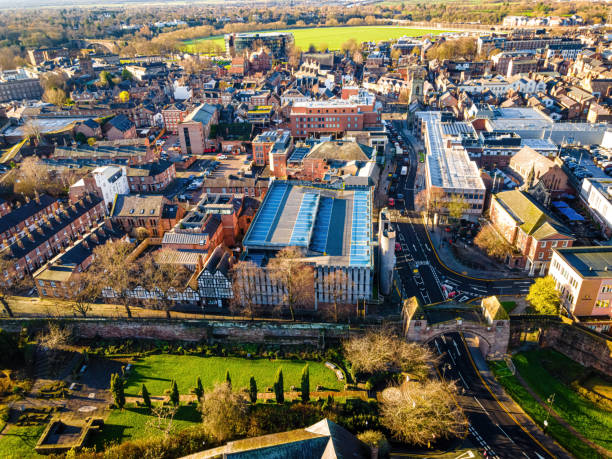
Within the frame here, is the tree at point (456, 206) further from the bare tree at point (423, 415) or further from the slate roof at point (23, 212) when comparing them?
the slate roof at point (23, 212)

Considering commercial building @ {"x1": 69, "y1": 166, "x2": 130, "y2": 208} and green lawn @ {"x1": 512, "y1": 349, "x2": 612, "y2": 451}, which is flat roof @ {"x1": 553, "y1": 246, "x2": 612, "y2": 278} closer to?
green lawn @ {"x1": 512, "y1": 349, "x2": 612, "y2": 451}

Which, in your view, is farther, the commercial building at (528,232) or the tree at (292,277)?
the commercial building at (528,232)

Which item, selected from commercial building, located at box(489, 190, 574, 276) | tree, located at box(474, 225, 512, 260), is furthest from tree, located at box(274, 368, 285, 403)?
commercial building, located at box(489, 190, 574, 276)

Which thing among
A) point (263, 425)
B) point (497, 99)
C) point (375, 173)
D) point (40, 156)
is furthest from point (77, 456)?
point (497, 99)

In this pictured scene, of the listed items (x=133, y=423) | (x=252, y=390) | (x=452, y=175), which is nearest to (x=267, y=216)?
(x=252, y=390)

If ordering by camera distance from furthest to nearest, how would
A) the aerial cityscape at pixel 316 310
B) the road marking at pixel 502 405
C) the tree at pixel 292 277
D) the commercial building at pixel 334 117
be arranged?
the commercial building at pixel 334 117 → the tree at pixel 292 277 → the aerial cityscape at pixel 316 310 → the road marking at pixel 502 405

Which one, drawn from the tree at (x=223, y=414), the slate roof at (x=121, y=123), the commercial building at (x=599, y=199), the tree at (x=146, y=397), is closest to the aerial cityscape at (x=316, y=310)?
the tree at (x=146, y=397)

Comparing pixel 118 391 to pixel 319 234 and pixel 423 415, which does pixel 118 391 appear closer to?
pixel 423 415

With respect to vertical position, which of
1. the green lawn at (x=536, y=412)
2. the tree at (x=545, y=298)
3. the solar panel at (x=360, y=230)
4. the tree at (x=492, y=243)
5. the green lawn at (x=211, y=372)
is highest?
the solar panel at (x=360, y=230)
